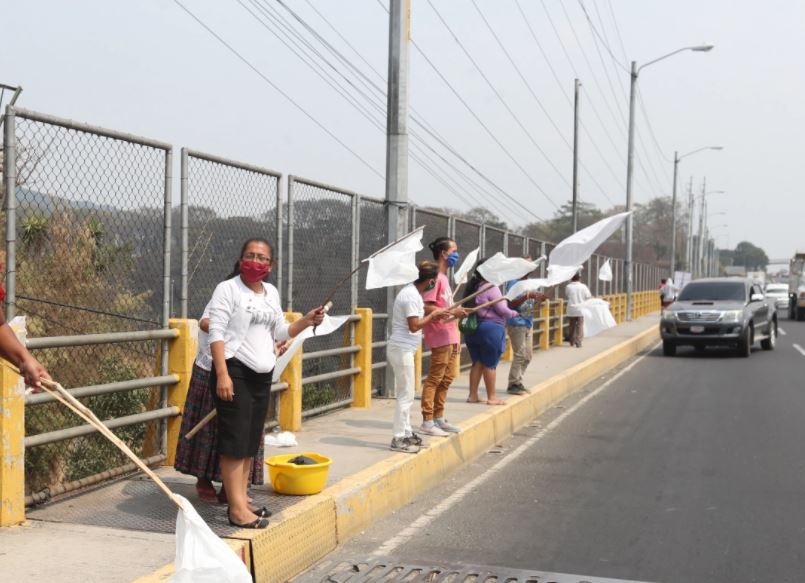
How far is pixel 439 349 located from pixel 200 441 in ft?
10.1

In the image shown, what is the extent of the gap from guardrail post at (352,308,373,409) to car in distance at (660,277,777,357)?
1235 centimetres

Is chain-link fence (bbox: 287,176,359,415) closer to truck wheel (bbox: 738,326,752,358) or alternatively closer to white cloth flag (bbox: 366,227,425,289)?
white cloth flag (bbox: 366,227,425,289)

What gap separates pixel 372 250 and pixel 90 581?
7.55 meters

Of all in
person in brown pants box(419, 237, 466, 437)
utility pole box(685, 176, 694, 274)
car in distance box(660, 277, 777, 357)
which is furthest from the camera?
utility pole box(685, 176, 694, 274)

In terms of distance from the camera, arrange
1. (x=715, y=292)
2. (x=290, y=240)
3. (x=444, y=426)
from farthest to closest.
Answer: (x=715, y=292) < (x=290, y=240) < (x=444, y=426)

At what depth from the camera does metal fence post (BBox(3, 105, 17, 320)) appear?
5637 millimetres

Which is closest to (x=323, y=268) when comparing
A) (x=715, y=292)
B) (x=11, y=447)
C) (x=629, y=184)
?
(x=11, y=447)

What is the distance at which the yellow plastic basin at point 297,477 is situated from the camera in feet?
21.2

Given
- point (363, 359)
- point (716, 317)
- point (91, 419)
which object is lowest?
point (363, 359)

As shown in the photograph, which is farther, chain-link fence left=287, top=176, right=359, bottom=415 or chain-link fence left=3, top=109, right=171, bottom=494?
chain-link fence left=287, top=176, right=359, bottom=415

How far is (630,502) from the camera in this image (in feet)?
24.7

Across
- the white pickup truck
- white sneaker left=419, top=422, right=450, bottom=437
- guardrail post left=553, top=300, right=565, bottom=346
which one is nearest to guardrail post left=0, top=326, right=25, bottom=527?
white sneaker left=419, top=422, right=450, bottom=437

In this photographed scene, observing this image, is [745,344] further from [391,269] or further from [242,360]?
[242,360]

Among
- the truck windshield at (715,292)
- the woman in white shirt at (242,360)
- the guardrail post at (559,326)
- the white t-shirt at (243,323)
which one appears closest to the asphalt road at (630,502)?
the woman in white shirt at (242,360)
